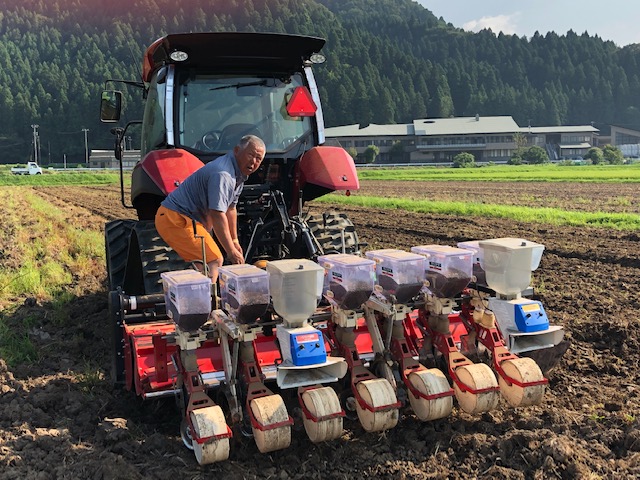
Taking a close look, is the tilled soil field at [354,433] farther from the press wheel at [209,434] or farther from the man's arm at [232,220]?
the man's arm at [232,220]

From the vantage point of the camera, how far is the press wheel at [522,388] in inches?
132

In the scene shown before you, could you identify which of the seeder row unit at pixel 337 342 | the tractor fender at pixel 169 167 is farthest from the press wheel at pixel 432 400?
the tractor fender at pixel 169 167

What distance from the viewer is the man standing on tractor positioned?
3857 mm

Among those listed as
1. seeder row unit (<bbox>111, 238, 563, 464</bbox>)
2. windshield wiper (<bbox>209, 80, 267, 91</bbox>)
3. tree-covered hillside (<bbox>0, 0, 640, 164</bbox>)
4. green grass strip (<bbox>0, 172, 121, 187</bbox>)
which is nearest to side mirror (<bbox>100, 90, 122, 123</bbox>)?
windshield wiper (<bbox>209, 80, 267, 91</bbox>)

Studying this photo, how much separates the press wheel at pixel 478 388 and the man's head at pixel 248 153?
181cm

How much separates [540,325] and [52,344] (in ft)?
13.1

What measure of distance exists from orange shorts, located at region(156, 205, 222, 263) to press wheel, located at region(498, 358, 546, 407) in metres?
1.99

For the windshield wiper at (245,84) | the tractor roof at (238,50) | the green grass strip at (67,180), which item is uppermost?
the tractor roof at (238,50)

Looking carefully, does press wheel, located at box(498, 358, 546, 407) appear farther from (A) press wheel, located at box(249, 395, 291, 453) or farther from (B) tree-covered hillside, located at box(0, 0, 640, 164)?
(B) tree-covered hillside, located at box(0, 0, 640, 164)

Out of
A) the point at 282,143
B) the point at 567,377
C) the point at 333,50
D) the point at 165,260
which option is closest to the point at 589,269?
the point at 567,377

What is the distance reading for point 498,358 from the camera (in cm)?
357

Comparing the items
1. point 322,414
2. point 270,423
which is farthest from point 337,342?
point 270,423

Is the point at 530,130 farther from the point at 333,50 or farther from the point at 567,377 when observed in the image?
the point at 567,377

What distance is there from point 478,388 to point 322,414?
34.8 inches
